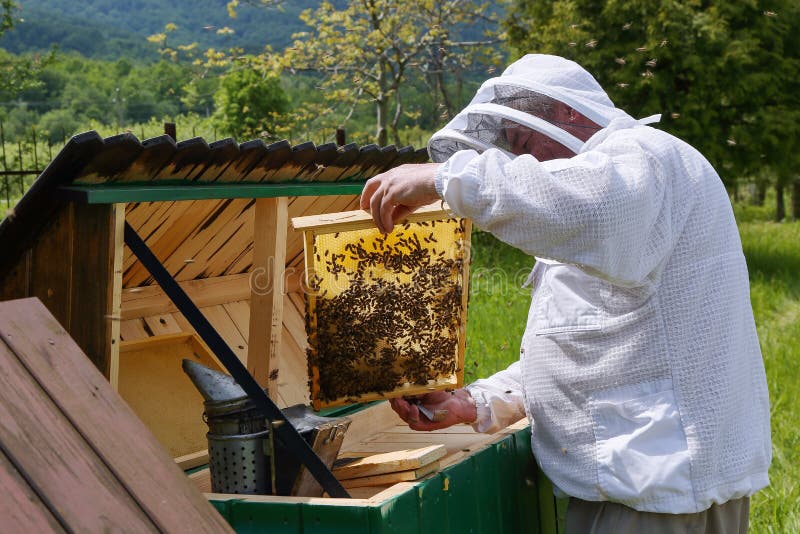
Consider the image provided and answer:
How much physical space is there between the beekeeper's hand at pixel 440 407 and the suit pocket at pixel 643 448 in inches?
23.2

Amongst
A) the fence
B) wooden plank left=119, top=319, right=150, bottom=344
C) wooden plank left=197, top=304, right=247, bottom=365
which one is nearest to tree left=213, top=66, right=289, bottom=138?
the fence

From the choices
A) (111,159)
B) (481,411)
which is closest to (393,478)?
(481,411)

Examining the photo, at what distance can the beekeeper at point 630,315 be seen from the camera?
208cm

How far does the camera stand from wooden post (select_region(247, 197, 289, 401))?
9.39ft

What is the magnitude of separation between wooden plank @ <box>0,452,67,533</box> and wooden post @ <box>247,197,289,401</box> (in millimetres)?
1404

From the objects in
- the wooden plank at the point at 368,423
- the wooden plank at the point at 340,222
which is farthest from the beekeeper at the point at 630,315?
the wooden plank at the point at 368,423

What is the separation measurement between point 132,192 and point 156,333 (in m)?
1.17

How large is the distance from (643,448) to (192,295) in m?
1.80

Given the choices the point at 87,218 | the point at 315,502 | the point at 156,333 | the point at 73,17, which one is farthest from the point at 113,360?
the point at 73,17

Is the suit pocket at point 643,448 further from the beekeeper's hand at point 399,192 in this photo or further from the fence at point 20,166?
the fence at point 20,166

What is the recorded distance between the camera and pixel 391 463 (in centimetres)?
239

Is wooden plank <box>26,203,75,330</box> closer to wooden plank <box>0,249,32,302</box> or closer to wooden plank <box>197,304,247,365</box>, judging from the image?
wooden plank <box>0,249,32,302</box>

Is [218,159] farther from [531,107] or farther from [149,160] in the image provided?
[531,107]

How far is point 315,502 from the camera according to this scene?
2152 millimetres
